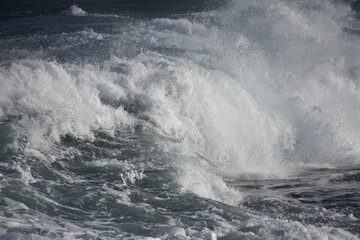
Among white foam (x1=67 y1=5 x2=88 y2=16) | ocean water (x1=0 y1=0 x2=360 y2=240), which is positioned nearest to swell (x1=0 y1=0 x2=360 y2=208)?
ocean water (x1=0 y1=0 x2=360 y2=240)

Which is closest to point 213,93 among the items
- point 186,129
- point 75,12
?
point 186,129

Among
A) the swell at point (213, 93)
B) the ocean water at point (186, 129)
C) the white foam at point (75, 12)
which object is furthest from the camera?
the white foam at point (75, 12)

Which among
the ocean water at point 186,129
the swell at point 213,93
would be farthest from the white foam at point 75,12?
the swell at point 213,93

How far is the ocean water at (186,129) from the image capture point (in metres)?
5.28

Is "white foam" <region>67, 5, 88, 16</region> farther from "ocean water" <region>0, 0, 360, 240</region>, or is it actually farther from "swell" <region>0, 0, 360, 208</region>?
"swell" <region>0, 0, 360, 208</region>

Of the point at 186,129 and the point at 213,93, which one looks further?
the point at 213,93

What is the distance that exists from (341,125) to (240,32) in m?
6.87

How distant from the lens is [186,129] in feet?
32.7

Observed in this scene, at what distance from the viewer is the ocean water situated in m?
5.28

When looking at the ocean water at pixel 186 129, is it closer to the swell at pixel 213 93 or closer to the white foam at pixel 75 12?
the swell at pixel 213 93

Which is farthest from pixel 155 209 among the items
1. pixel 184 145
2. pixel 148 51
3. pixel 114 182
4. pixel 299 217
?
pixel 148 51

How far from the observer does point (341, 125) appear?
526 inches

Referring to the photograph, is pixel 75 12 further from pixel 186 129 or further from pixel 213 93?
pixel 186 129

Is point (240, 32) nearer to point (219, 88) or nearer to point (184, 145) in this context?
point (219, 88)
